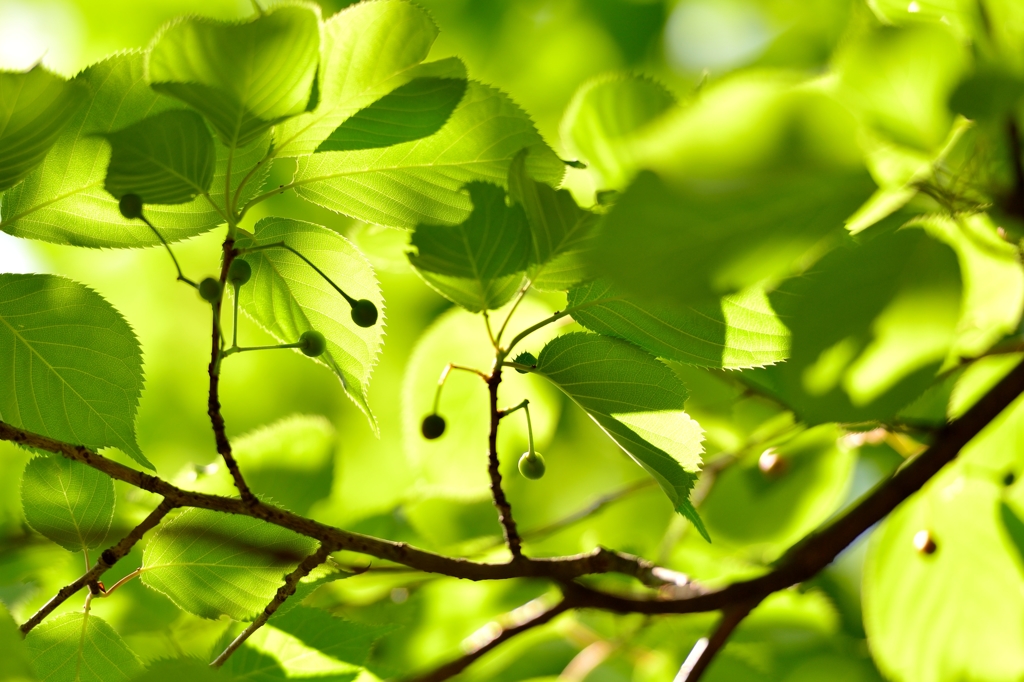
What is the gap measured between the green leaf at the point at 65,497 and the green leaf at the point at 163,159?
0.92ft

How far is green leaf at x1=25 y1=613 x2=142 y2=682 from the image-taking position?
75 cm

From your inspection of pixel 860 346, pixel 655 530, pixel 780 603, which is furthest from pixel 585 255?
pixel 655 530

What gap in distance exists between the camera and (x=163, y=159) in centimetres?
65

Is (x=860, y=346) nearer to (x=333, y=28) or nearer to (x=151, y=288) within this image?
(x=333, y=28)

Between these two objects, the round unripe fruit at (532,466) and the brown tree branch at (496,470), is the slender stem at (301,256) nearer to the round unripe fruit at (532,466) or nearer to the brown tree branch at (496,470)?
the brown tree branch at (496,470)

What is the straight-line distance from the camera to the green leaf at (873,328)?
0.51m

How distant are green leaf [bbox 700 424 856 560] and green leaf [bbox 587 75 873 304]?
3.07 feet

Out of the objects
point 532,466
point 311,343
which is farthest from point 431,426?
point 311,343

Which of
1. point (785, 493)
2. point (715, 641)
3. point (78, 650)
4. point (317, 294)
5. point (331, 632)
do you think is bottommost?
point (785, 493)

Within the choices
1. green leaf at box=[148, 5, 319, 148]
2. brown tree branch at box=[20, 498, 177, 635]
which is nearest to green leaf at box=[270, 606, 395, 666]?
brown tree branch at box=[20, 498, 177, 635]

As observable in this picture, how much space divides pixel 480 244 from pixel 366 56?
0.62 feet

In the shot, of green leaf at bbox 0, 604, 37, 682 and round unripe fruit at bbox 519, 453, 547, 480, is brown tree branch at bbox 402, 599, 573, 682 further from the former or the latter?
green leaf at bbox 0, 604, 37, 682

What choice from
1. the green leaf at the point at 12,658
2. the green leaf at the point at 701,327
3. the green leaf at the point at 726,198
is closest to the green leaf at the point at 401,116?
the green leaf at the point at 701,327

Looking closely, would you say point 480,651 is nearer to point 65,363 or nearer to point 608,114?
point 65,363
